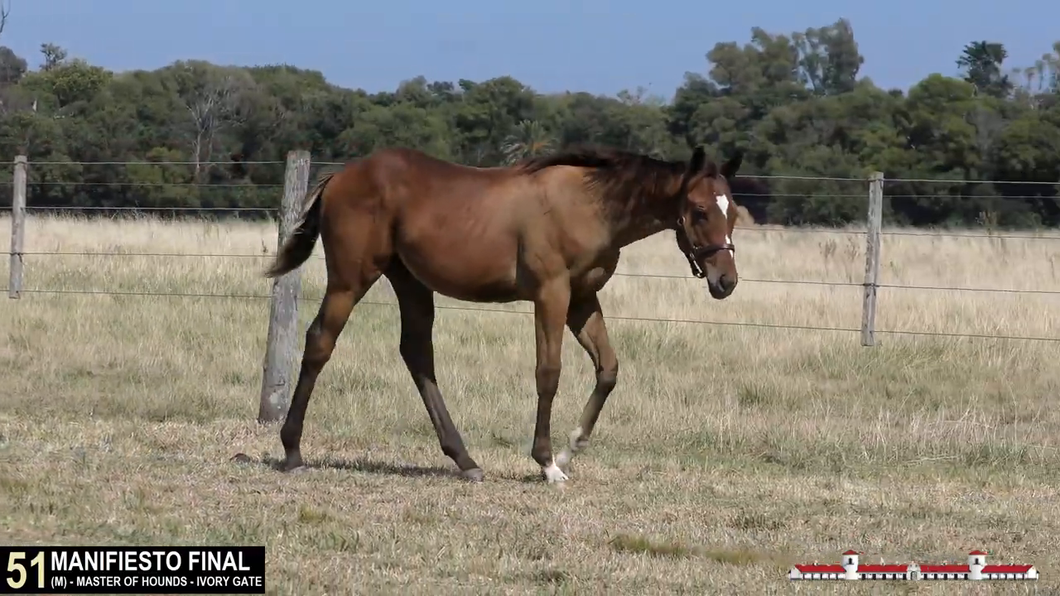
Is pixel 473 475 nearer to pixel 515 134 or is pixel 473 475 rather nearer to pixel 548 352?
pixel 548 352

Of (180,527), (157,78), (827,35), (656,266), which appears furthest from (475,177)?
(827,35)

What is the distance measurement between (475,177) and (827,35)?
8260 cm

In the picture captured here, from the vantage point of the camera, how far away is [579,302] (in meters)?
8.32

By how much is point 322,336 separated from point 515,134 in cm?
3212

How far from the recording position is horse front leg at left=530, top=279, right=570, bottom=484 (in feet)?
25.9

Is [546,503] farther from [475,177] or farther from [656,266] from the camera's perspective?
[656,266]

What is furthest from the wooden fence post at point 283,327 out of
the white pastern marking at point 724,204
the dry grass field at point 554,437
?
the white pastern marking at point 724,204

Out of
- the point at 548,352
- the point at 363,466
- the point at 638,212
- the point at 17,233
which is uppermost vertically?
the point at 638,212

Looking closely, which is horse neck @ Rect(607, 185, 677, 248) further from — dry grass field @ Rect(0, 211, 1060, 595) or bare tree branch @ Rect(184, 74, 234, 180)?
bare tree branch @ Rect(184, 74, 234, 180)

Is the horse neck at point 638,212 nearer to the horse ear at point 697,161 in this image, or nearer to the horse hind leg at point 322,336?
the horse ear at point 697,161

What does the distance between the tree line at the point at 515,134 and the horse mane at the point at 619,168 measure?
1907 cm

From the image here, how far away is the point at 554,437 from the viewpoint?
1002cm

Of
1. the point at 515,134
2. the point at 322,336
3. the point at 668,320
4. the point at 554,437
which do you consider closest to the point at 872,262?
the point at 668,320

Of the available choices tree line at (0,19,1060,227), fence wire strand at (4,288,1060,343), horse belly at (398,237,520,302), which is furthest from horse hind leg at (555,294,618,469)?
tree line at (0,19,1060,227)
